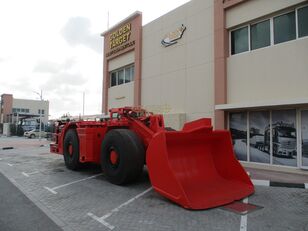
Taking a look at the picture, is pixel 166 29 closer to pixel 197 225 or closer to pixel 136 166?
pixel 136 166

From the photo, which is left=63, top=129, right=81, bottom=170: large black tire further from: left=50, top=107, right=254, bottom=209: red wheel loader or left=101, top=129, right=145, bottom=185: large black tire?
left=101, top=129, right=145, bottom=185: large black tire

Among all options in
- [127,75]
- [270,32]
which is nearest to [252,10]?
[270,32]

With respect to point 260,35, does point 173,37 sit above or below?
above

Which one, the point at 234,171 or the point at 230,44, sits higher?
the point at 230,44

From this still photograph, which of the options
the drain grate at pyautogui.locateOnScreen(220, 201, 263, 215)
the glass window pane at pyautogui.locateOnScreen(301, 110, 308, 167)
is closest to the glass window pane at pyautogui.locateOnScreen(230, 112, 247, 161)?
the glass window pane at pyautogui.locateOnScreen(301, 110, 308, 167)

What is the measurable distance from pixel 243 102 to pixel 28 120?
174 ft

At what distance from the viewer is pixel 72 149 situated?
11.2m

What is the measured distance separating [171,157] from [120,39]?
14756mm

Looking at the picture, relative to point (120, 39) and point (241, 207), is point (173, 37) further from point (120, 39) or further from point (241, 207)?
point (241, 207)

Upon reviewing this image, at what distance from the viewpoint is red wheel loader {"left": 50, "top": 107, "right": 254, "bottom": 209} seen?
22.5 feet

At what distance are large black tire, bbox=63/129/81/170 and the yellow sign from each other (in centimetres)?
1032

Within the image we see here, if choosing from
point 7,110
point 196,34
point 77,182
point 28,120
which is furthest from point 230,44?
point 7,110

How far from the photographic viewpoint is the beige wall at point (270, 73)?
422 inches

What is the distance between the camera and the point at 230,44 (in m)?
13.4
